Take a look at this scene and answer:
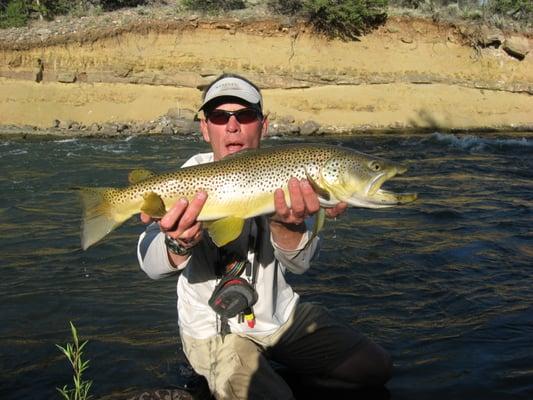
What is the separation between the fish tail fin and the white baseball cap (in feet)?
3.14

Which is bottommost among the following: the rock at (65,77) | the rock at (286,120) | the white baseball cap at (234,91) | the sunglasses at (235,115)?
the rock at (286,120)

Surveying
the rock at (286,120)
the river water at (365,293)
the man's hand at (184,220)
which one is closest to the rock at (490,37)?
the rock at (286,120)

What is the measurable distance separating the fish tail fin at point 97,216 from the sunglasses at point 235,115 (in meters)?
0.90

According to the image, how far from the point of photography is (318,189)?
319 cm

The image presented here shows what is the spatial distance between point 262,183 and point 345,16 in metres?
24.4

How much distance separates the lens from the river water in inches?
180

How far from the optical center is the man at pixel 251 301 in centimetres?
357

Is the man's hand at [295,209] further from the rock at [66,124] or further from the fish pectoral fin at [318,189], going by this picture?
the rock at [66,124]

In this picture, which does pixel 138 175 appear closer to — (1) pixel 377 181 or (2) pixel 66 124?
(1) pixel 377 181

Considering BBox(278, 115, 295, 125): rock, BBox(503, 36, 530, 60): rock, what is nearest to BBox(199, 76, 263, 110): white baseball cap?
BBox(278, 115, 295, 125): rock

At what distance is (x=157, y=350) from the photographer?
5.02 m

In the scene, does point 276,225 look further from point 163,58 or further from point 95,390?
point 163,58

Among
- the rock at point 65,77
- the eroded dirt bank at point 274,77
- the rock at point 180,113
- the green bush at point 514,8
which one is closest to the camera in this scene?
the rock at point 180,113

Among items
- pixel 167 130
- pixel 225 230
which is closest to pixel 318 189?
pixel 225 230
